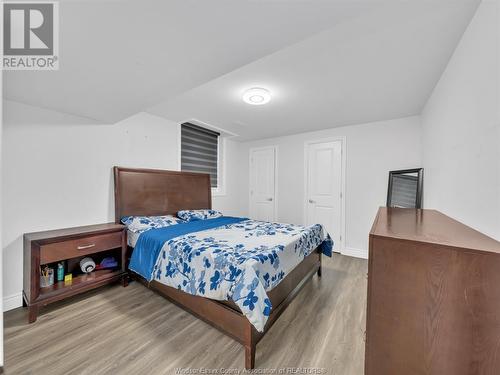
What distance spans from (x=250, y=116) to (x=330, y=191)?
2.00 metres

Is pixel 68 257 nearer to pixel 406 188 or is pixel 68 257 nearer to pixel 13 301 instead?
pixel 13 301

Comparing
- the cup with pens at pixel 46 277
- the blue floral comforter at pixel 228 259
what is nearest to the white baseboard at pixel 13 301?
the cup with pens at pixel 46 277

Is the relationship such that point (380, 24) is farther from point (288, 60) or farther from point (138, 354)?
point (138, 354)

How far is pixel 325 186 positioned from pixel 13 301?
4.31 metres

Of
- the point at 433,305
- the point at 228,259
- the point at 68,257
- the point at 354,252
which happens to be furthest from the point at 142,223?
the point at 354,252

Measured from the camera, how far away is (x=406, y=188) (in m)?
2.97

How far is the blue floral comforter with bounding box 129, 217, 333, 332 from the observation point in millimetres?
1429

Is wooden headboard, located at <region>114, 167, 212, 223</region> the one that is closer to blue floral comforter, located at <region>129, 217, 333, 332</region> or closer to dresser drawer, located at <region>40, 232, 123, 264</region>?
dresser drawer, located at <region>40, 232, 123, 264</region>

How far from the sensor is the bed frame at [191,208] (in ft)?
5.08

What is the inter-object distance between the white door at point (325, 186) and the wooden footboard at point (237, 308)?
65.0 inches

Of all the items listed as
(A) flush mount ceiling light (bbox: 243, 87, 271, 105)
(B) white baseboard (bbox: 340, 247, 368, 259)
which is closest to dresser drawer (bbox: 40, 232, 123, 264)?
(A) flush mount ceiling light (bbox: 243, 87, 271, 105)

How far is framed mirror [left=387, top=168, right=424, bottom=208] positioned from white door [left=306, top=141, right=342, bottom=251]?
0.79 m

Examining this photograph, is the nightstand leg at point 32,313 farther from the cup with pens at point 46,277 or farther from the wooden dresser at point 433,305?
the wooden dresser at point 433,305

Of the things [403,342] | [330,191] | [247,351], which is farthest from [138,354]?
[330,191]
